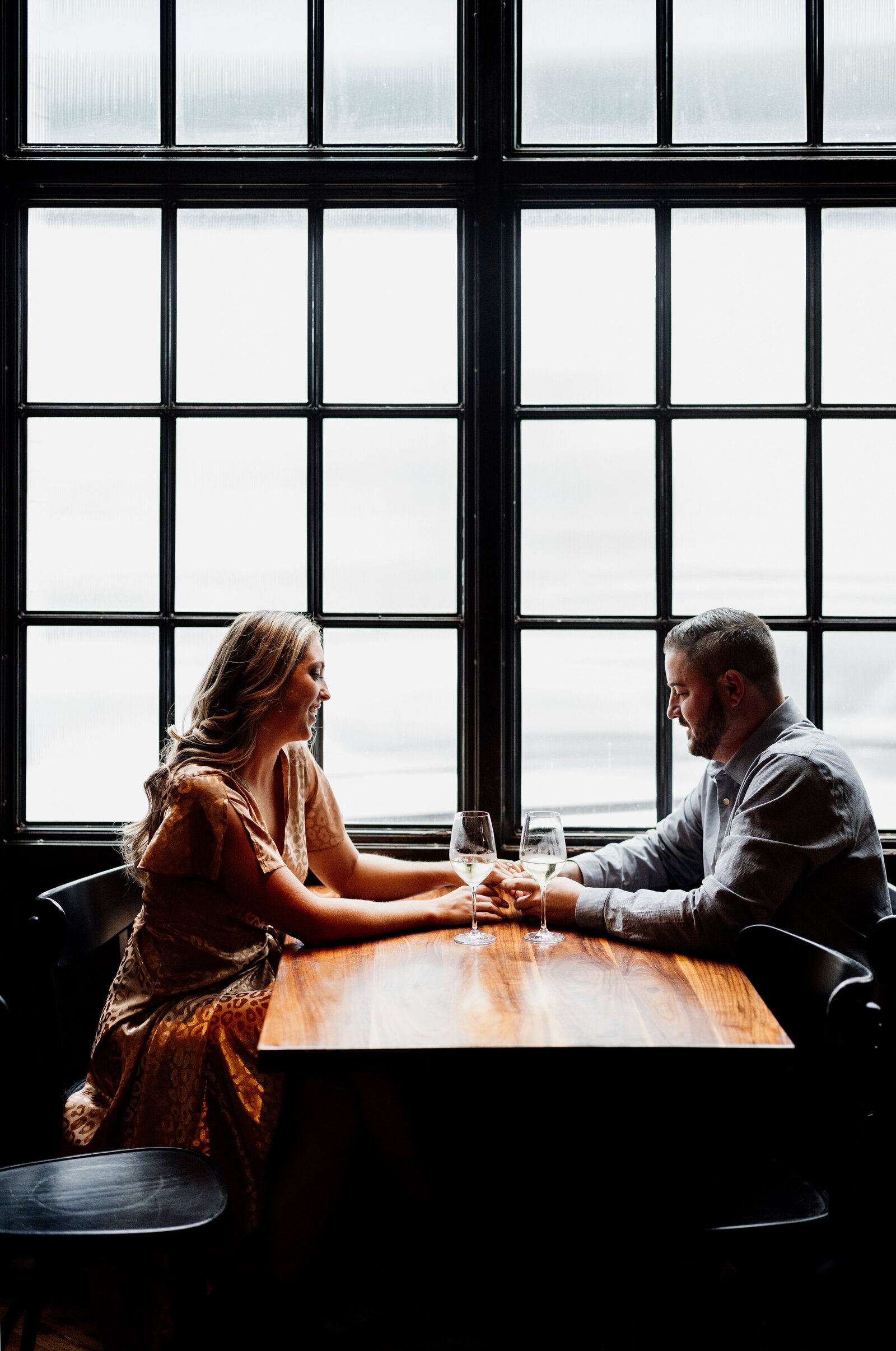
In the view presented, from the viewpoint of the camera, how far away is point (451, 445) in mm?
2566

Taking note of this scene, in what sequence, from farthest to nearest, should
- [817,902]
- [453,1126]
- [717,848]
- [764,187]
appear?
1. [764,187]
2. [453,1126]
3. [717,848]
4. [817,902]

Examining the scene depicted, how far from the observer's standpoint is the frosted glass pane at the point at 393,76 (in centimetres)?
256

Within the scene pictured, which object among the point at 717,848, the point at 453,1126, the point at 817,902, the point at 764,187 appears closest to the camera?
the point at 817,902

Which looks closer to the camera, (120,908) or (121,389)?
(120,908)

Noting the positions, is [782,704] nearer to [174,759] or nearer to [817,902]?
[817,902]

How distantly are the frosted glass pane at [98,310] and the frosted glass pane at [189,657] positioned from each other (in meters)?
0.66

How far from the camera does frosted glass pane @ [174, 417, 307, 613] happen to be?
2578mm

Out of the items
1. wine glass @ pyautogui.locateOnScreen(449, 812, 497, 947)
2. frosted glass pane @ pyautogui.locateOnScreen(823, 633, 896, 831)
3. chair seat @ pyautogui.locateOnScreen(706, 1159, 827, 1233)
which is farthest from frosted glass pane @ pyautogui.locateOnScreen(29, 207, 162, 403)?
chair seat @ pyautogui.locateOnScreen(706, 1159, 827, 1233)

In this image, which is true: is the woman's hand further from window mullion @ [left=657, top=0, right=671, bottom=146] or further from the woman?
window mullion @ [left=657, top=0, right=671, bottom=146]

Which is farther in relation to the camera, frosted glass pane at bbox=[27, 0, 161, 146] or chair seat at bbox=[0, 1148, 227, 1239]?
frosted glass pane at bbox=[27, 0, 161, 146]

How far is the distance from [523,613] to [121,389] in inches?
50.1

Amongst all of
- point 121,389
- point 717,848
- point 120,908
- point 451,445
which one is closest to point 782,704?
point 717,848

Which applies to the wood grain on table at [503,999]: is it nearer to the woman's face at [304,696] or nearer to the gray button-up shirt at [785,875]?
the gray button-up shirt at [785,875]

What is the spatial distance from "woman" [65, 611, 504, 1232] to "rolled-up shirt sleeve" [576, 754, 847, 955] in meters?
0.27
